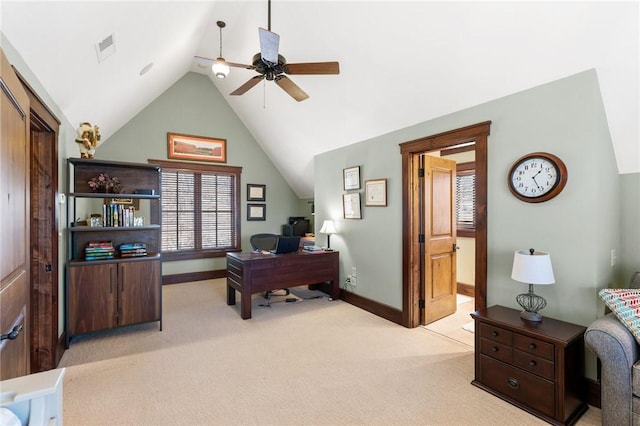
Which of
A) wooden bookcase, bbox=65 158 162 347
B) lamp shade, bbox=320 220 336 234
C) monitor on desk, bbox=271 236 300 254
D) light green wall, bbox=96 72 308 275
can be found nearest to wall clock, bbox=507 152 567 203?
lamp shade, bbox=320 220 336 234

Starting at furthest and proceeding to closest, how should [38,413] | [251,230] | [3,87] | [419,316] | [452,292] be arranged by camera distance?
1. [251,230]
2. [452,292]
3. [419,316]
4. [3,87]
5. [38,413]

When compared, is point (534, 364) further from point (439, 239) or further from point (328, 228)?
point (328, 228)

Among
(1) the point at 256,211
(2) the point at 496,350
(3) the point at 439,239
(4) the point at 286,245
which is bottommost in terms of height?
(2) the point at 496,350

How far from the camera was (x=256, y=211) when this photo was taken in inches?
262

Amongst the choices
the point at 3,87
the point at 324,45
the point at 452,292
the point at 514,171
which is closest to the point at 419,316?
the point at 452,292

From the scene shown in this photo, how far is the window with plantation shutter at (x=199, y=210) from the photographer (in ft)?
19.0

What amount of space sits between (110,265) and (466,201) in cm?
523

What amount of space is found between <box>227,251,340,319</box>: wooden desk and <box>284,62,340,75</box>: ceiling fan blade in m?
2.35

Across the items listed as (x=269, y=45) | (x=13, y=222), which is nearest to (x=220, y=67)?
(x=269, y=45)

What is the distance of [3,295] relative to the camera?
123 centimetres

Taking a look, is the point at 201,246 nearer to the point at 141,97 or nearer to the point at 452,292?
the point at 141,97

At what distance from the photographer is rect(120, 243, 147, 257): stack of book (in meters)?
3.40

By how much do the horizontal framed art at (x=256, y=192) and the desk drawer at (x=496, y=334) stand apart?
205 inches

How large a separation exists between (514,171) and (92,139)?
4480mm
